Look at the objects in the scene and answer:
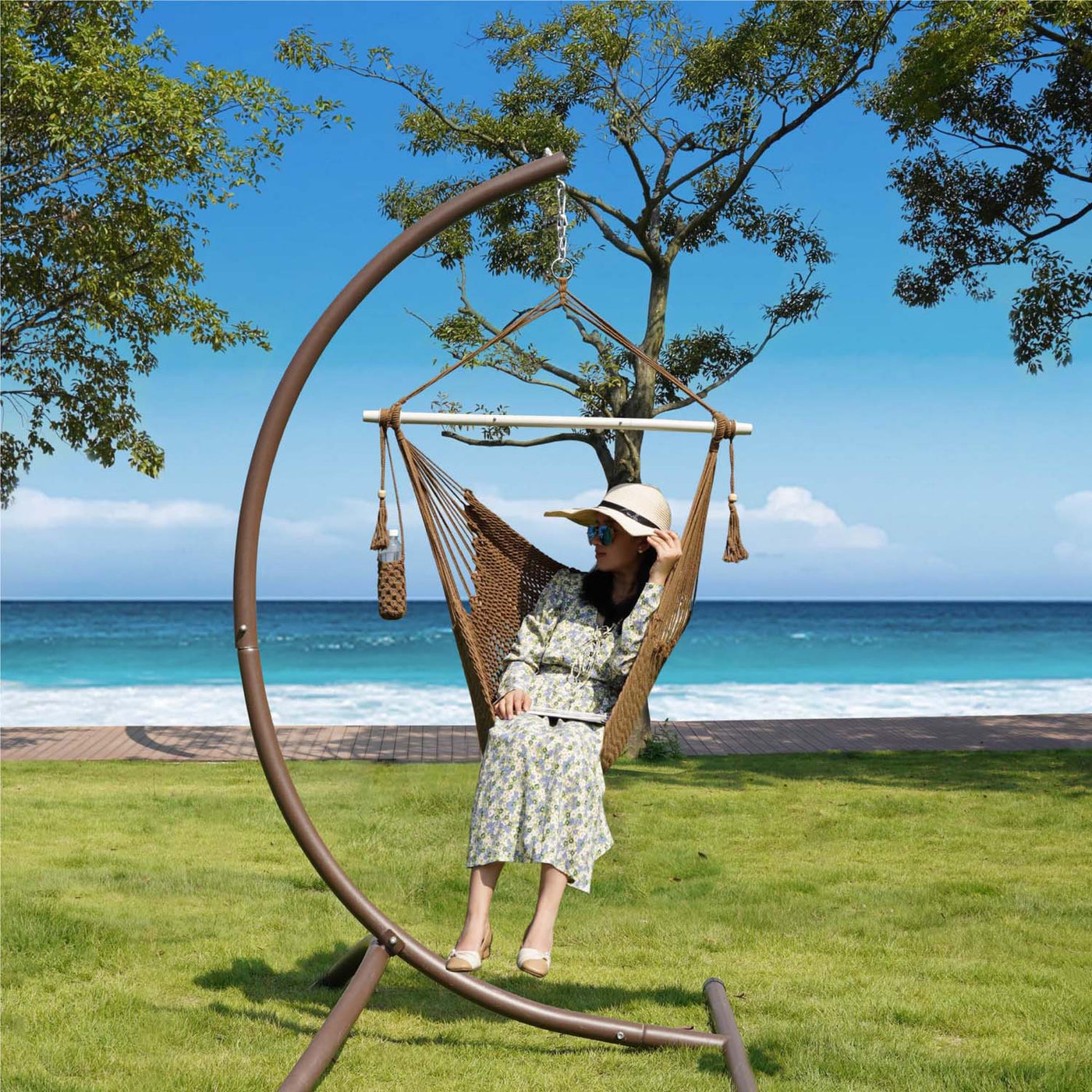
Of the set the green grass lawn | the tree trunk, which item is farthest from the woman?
the tree trunk

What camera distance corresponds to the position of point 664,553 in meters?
2.79

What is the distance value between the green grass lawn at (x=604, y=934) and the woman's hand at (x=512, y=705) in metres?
0.73

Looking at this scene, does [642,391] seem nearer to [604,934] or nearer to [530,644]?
[604,934]

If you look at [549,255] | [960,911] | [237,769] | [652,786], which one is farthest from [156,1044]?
[549,255]

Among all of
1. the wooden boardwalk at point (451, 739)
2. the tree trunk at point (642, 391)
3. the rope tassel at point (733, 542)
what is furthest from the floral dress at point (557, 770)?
the wooden boardwalk at point (451, 739)

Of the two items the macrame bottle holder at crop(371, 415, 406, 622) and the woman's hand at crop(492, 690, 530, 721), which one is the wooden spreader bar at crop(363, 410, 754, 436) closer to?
the macrame bottle holder at crop(371, 415, 406, 622)

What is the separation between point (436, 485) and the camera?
9.76 feet

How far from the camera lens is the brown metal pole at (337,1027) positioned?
94.3 inches

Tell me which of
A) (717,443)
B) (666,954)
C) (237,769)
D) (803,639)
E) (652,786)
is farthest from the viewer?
(803,639)

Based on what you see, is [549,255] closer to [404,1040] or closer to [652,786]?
[652,786]

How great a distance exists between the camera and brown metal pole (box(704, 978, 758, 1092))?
96.1 inches

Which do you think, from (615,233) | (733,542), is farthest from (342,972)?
(615,233)

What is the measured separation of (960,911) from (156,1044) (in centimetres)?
241

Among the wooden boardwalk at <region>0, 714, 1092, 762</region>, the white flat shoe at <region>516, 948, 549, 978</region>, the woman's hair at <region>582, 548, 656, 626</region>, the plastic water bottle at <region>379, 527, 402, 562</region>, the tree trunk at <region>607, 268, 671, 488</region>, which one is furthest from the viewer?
the wooden boardwalk at <region>0, 714, 1092, 762</region>
